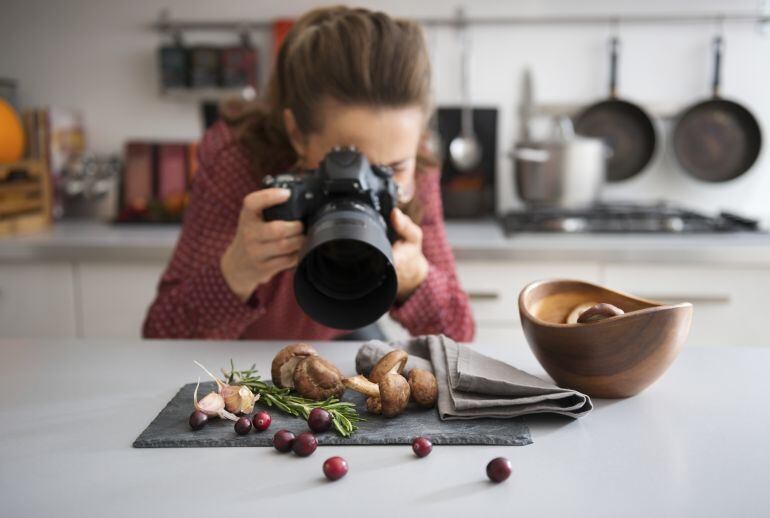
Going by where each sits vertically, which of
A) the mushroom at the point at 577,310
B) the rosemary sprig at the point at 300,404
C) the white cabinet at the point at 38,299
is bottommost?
the white cabinet at the point at 38,299

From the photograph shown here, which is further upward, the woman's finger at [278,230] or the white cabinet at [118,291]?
the woman's finger at [278,230]

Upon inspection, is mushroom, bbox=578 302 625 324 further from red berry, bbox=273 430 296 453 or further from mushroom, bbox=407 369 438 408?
red berry, bbox=273 430 296 453

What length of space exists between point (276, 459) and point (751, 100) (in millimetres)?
1964

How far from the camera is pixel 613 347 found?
672 millimetres

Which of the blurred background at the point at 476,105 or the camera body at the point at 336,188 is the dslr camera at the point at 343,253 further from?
the blurred background at the point at 476,105

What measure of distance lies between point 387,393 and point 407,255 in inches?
13.8

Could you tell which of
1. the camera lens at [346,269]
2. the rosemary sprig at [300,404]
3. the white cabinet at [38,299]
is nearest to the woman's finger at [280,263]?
the camera lens at [346,269]

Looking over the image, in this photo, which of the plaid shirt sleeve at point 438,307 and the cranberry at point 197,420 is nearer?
the cranberry at point 197,420

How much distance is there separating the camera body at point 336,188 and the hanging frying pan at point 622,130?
1.38 m

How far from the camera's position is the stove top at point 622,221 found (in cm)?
174

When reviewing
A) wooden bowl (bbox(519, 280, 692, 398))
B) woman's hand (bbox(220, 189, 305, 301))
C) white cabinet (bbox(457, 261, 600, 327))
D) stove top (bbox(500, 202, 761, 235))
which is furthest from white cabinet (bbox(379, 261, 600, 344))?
wooden bowl (bbox(519, 280, 692, 398))

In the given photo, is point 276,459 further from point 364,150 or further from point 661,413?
point 364,150

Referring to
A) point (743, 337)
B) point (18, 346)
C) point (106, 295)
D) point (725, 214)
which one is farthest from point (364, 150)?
point (725, 214)

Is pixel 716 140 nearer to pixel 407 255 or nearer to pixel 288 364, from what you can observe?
pixel 407 255
